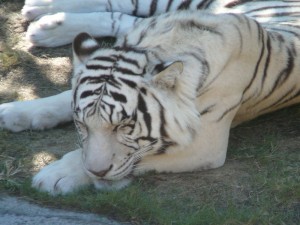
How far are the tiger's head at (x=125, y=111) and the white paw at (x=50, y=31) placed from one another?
4.57 ft

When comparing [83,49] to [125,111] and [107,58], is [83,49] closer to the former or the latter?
[107,58]

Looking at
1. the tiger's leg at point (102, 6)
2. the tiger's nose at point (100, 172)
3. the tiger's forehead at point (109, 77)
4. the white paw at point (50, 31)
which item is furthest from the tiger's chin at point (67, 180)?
the tiger's leg at point (102, 6)

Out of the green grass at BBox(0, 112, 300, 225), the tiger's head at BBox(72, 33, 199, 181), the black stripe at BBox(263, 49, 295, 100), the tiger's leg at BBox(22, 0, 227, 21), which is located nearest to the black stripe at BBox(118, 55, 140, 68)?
the tiger's head at BBox(72, 33, 199, 181)

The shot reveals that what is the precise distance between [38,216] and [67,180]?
0.27m

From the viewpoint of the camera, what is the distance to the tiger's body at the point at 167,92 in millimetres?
3193

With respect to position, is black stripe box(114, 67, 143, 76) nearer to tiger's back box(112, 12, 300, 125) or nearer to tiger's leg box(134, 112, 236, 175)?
tiger's back box(112, 12, 300, 125)

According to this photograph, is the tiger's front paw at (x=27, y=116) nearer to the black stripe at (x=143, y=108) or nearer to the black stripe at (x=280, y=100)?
the black stripe at (x=143, y=108)

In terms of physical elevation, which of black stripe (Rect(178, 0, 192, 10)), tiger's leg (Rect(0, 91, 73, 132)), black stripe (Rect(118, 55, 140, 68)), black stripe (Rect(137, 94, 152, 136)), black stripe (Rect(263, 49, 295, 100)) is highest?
black stripe (Rect(118, 55, 140, 68))

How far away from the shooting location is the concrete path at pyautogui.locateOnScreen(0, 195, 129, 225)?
10.1 feet

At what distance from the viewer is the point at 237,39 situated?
3438 millimetres

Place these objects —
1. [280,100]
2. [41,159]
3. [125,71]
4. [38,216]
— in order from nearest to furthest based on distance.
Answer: [38,216] < [125,71] < [41,159] < [280,100]

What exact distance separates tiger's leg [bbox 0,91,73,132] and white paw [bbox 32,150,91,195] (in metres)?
0.46

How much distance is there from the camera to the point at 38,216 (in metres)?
3.12

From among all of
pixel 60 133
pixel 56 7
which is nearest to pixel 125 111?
pixel 60 133
